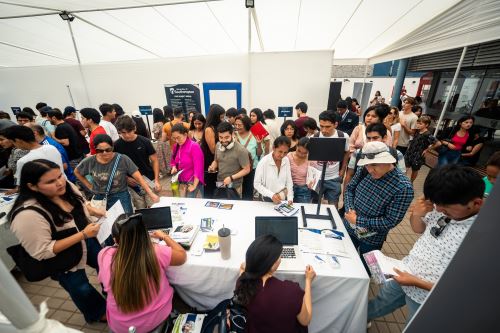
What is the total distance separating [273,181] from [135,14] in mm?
4229

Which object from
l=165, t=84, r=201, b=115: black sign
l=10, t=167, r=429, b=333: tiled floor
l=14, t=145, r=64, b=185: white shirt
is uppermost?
l=165, t=84, r=201, b=115: black sign

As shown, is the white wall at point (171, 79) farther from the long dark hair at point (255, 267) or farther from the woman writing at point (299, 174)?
the long dark hair at point (255, 267)

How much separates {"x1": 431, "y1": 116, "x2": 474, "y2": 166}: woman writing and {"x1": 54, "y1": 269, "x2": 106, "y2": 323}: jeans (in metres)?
5.50

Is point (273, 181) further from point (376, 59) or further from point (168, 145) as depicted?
point (376, 59)

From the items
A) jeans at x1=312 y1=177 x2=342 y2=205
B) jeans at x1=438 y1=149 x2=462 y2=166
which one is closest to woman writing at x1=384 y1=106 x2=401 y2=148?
jeans at x1=438 y1=149 x2=462 y2=166

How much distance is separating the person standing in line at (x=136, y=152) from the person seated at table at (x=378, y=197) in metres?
2.31

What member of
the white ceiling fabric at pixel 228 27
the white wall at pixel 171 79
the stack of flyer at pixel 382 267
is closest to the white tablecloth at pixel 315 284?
the stack of flyer at pixel 382 267

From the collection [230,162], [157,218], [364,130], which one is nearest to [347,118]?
[364,130]

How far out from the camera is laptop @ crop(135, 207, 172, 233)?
1.84 meters

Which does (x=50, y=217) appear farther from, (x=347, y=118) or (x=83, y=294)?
(x=347, y=118)

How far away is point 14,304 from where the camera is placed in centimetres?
34

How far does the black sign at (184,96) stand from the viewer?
19.6 feet

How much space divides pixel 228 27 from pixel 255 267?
483 cm

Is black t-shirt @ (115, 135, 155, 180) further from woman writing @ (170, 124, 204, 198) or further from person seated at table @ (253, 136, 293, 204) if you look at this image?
person seated at table @ (253, 136, 293, 204)
